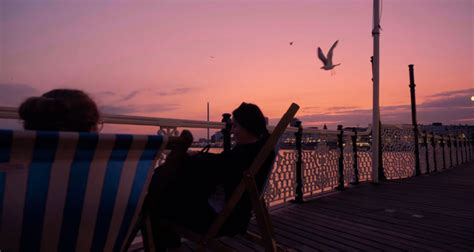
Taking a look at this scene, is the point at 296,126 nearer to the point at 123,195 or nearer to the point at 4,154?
the point at 123,195

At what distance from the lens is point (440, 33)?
1298 cm

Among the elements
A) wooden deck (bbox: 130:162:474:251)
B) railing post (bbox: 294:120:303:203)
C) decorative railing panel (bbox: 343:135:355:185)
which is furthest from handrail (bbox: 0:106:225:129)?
decorative railing panel (bbox: 343:135:355:185)

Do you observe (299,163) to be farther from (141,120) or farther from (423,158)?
(423,158)

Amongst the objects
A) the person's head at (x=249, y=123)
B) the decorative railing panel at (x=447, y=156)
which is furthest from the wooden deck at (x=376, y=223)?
the decorative railing panel at (x=447, y=156)

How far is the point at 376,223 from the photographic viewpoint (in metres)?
3.98

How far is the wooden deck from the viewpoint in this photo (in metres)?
3.19

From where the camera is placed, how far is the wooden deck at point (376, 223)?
10.5 ft

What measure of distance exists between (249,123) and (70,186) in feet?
4.84

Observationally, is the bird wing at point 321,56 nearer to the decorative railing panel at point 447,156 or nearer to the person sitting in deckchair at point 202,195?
the decorative railing panel at point 447,156

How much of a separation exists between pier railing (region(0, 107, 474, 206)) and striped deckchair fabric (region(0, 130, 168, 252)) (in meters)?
1.40

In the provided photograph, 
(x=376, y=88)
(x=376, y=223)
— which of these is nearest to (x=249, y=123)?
(x=376, y=223)

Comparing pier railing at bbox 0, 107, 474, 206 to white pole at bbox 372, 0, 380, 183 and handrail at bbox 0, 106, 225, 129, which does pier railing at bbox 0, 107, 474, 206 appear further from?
white pole at bbox 372, 0, 380, 183

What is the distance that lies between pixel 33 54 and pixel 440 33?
13606 mm

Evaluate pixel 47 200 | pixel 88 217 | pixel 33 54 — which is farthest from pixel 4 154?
pixel 33 54
